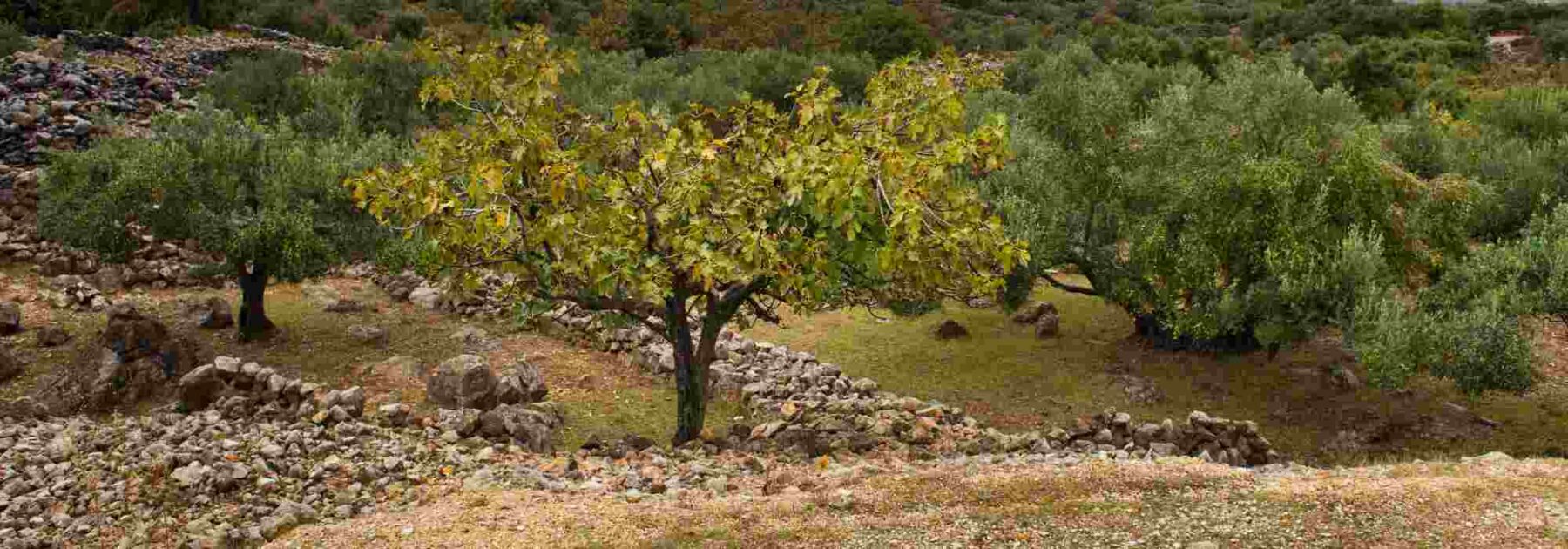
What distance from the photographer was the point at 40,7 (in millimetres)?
46156

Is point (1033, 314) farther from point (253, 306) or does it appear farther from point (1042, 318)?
point (253, 306)

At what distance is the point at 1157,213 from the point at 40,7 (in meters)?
48.5

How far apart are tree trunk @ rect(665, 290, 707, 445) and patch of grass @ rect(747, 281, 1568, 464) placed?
645 cm

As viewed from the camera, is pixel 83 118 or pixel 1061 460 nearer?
pixel 1061 460

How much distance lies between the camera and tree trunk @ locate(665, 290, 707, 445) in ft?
49.2

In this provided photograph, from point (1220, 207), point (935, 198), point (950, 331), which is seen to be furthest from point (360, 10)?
point (935, 198)

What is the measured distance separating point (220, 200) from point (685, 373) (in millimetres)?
11600

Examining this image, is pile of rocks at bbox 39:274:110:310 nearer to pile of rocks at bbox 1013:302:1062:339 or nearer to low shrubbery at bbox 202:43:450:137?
low shrubbery at bbox 202:43:450:137

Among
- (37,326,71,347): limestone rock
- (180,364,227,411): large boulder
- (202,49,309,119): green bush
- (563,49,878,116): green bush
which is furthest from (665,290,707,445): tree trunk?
(202,49,309,119): green bush

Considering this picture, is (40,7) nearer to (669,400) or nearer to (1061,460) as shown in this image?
(669,400)

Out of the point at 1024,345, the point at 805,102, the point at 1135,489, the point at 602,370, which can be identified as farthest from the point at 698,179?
the point at 1024,345

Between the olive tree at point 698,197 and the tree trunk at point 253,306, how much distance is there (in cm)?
928

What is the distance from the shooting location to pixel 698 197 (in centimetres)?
1227

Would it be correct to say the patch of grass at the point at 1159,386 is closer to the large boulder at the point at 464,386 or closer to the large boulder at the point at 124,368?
the large boulder at the point at 464,386
